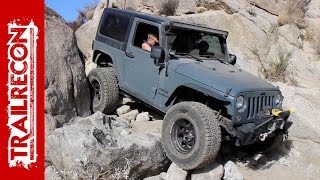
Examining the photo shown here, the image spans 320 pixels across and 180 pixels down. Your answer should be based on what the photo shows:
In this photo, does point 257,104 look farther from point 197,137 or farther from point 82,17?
point 82,17

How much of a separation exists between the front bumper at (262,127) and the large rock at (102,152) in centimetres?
124

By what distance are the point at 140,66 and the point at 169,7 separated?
6.63 m

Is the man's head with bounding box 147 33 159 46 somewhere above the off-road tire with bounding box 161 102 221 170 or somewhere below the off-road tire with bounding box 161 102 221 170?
above

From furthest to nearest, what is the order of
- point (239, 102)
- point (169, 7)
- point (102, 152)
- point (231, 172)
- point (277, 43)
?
point (169, 7), point (277, 43), point (231, 172), point (239, 102), point (102, 152)

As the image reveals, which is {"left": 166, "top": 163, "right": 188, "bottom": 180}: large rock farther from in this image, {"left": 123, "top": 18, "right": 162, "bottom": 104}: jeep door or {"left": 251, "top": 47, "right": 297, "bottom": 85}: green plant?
{"left": 251, "top": 47, "right": 297, "bottom": 85}: green plant

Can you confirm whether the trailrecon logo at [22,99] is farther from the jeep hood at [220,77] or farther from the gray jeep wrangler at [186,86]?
the jeep hood at [220,77]

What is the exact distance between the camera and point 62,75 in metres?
7.21

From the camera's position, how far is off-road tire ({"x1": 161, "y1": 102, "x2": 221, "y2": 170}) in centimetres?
561

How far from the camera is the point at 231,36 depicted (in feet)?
40.3

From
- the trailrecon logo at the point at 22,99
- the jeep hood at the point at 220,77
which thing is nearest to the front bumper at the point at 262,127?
the jeep hood at the point at 220,77

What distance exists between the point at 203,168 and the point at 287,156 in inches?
76.3

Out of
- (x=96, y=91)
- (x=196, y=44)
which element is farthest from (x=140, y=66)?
(x=96, y=91)

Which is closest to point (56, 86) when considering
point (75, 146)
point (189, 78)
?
point (75, 146)

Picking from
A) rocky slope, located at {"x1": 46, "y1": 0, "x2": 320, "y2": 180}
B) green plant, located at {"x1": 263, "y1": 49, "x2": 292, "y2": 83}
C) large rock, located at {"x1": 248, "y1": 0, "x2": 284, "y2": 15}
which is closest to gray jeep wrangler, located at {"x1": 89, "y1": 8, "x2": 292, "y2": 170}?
rocky slope, located at {"x1": 46, "y1": 0, "x2": 320, "y2": 180}
